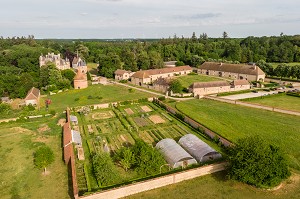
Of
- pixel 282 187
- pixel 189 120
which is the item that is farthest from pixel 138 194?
pixel 189 120

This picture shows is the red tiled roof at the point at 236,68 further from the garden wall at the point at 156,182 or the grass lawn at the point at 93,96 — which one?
the garden wall at the point at 156,182

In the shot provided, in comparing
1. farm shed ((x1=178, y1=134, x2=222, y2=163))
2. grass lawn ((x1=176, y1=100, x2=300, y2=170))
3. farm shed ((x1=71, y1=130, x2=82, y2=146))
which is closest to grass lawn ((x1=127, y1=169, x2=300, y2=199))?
farm shed ((x1=178, y1=134, x2=222, y2=163))

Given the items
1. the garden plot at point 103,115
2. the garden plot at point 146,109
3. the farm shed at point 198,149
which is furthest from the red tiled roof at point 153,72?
the farm shed at point 198,149

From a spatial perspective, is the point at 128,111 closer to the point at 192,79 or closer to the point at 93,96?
the point at 93,96

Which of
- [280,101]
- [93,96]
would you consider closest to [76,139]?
[93,96]

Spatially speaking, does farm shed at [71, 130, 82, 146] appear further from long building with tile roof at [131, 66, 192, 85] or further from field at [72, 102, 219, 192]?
long building with tile roof at [131, 66, 192, 85]

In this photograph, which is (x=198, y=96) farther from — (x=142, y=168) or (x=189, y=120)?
(x=142, y=168)
